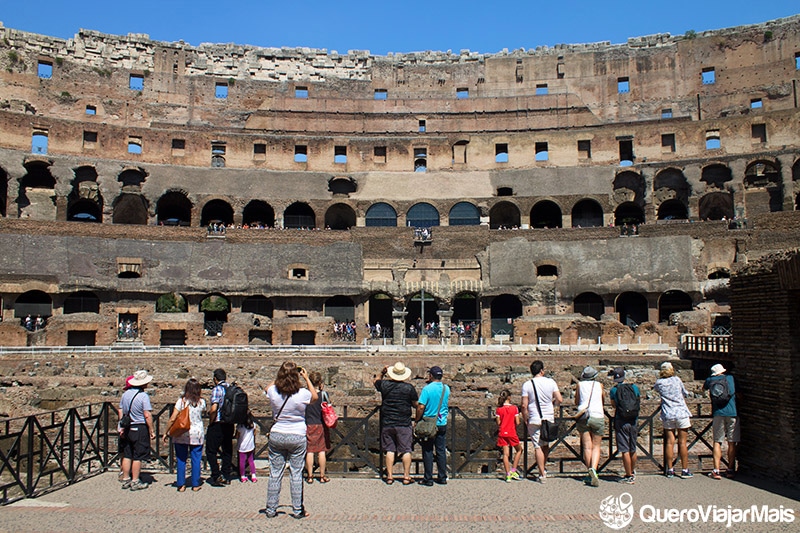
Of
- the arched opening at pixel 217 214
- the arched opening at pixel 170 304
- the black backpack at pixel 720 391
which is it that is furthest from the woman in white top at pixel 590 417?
the arched opening at pixel 217 214

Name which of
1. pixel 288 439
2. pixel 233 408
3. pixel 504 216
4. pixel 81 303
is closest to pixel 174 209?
pixel 81 303

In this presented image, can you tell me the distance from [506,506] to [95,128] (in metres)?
44.7

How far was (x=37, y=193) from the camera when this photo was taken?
42656 millimetres

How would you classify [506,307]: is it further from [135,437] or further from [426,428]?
[135,437]

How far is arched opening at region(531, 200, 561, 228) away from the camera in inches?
1780

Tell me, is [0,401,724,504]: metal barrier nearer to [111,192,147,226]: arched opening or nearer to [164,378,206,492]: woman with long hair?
[164,378,206,492]: woman with long hair

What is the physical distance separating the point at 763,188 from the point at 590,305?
706 inches

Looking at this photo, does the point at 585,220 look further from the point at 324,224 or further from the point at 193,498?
the point at 193,498

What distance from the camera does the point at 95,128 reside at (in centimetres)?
4444

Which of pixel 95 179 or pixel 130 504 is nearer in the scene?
pixel 130 504

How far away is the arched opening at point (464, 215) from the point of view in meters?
42.8

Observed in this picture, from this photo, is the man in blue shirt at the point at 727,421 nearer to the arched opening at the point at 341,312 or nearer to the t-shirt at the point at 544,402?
the t-shirt at the point at 544,402

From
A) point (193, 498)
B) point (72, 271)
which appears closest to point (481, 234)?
point (72, 271)

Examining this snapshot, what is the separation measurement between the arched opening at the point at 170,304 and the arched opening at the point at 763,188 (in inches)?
1376
